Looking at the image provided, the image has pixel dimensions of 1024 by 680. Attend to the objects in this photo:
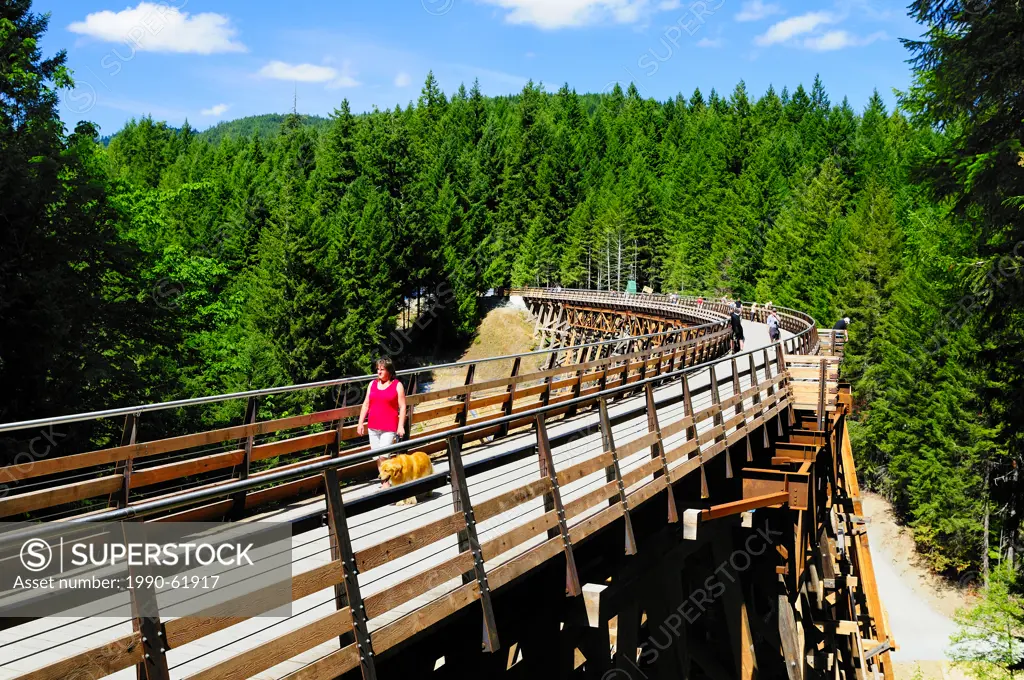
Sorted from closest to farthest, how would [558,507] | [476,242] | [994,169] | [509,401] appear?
[558,507] → [994,169] → [509,401] → [476,242]

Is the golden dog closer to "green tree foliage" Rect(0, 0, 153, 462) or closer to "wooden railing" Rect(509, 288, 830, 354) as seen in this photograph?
"green tree foliage" Rect(0, 0, 153, 462)

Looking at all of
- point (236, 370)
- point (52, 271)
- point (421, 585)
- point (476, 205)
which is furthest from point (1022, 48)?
point (476, 205)

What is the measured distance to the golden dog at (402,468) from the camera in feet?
23.0

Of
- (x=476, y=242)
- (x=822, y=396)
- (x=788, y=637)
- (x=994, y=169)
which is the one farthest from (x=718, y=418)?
(x=476, y=242)

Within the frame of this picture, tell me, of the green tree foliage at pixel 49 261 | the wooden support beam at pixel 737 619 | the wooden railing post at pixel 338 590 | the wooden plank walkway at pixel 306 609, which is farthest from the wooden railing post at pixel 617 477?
the green tree foliage at pixel 49 261

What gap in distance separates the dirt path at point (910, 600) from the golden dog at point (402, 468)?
86.8ft

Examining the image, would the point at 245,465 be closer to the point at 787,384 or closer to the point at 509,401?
the point at 509,401

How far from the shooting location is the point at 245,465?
809 cm

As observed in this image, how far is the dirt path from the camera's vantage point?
2922 cm

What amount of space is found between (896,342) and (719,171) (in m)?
47.8

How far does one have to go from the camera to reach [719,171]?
87.3m

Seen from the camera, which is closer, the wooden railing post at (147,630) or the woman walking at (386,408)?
Answer: the wooden railing post at (147,630)

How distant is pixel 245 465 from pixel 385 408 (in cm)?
148
